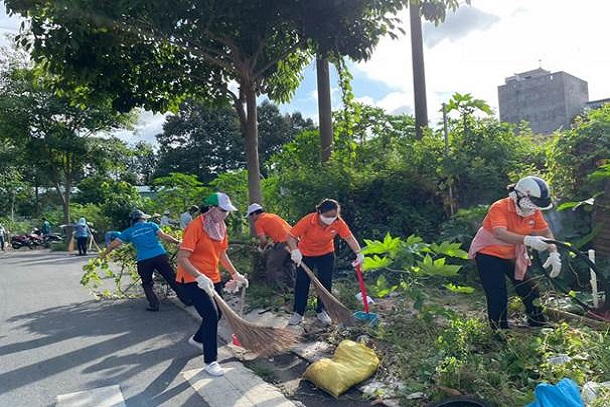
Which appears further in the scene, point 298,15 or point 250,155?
point 250,155

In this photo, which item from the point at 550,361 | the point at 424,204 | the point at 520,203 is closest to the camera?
the point at 550,361

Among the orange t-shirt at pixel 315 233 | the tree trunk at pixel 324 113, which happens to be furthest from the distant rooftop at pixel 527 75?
the orange t-shirt at pixel 315 233

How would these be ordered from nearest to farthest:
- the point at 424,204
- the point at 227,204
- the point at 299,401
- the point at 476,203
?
the point at 299,401 < the point at 227,204 < the point at 476,203 < the point at 424,204

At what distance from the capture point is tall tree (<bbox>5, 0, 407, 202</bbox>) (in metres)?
6.75

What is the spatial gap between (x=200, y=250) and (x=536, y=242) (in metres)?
2.95

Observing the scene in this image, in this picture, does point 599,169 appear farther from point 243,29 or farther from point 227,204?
point 243,29

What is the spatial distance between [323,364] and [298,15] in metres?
4.91

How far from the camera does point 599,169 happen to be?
20.3 ft

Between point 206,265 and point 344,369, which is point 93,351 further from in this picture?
point 344,369

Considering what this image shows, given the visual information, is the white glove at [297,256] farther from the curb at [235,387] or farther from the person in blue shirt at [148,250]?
the person in blue shirt at [148,250]

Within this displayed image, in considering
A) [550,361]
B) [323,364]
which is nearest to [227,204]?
[323,364]

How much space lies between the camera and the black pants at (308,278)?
5.98 meters

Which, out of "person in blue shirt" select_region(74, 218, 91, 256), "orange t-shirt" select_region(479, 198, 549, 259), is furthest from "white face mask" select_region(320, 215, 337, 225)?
"person in blue shirt" select_region(74, 218, 91, 256)

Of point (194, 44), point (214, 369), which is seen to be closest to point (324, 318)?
point (214, 369)
